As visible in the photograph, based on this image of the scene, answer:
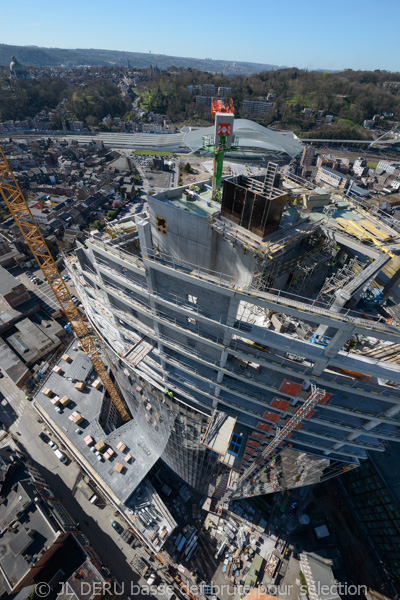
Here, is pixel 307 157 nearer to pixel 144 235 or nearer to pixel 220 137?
pixel 220 137

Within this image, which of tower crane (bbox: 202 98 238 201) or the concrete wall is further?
the concrete wall

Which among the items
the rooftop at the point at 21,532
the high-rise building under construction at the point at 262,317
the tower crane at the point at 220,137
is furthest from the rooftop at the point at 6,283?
the tower crane at the point at 220,137

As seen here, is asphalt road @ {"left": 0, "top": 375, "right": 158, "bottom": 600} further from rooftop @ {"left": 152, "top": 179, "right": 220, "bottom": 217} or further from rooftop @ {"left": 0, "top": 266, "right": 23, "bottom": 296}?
rooftop @ {"left": 152, "top": 179, "right": 220, "bottom": 217}

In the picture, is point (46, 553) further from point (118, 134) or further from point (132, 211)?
point (118, 134)

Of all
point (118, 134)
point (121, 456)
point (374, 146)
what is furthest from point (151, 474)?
point (374, 146)

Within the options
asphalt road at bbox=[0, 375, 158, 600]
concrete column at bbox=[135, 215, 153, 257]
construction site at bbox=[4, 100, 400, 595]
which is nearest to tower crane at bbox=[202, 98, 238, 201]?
construction site at bbox=[4, 100, 400, 595]
